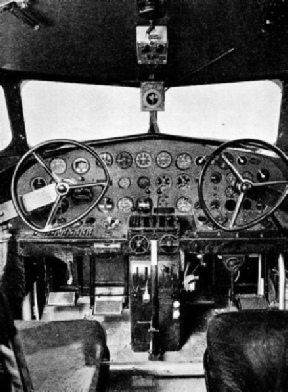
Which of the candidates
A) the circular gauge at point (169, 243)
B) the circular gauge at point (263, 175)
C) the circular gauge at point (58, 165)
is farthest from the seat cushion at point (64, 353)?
the circular gauge at point (263, 175)

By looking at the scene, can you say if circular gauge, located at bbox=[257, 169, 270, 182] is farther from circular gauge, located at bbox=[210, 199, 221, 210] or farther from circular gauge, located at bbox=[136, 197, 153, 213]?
circular gauge, located at bbox=[136, 197, 153, 213]

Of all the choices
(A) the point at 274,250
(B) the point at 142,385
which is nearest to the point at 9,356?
(B) the point at 142,385

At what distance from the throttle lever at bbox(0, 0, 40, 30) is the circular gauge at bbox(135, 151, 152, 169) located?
3.71 feet

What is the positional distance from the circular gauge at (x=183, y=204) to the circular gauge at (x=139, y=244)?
67 cm

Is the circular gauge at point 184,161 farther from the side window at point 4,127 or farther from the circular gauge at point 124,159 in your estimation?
the side window at point 4,127

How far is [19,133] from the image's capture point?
143 inches

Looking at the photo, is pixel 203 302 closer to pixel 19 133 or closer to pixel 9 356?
pixel 19 133

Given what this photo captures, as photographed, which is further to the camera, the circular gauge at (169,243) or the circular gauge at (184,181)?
the circular gauge at (184,181)

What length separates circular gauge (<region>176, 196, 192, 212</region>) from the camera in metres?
3.57

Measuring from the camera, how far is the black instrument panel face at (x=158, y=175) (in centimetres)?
355

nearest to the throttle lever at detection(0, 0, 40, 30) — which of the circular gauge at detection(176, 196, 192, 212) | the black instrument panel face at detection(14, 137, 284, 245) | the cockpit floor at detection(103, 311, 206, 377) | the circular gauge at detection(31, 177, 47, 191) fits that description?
the black instrument panel face at detection(14, 137, 284, 245)

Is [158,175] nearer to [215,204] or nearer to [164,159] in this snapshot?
[164,159]

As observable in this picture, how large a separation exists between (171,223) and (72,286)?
1229mm

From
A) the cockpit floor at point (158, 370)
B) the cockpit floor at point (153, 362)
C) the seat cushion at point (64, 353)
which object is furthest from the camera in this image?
the cockpit floor at point (153, 362)
